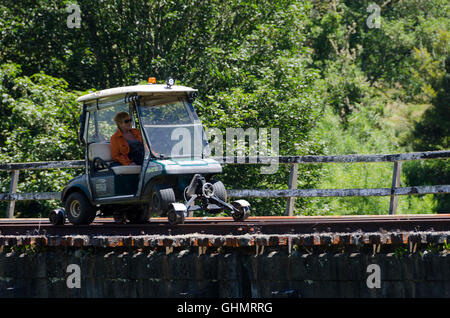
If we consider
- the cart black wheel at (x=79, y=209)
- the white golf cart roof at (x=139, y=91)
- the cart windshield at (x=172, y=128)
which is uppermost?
the white golf cart roof at (x=139, y=91)

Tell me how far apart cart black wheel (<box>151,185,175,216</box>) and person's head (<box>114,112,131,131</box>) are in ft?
4.31

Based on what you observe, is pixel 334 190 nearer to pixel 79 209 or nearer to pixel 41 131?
pixel 79 209

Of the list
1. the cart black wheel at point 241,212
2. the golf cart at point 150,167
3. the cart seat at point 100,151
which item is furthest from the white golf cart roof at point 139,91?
the cart black wheel at point 241,212

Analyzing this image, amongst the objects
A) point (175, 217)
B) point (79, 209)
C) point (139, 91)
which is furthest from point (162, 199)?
point (79, 209)

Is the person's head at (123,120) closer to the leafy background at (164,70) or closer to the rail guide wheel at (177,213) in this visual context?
the rail guide wheel at (177,213)

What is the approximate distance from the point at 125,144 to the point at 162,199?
4.35 feet

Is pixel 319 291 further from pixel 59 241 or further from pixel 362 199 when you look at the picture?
pixel 362 199

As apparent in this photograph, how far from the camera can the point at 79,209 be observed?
435 inches

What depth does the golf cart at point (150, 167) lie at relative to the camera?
9.96 meters

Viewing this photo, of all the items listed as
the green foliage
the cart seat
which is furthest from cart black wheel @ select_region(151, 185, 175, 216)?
the green foliage

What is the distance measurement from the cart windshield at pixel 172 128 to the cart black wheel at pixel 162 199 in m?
0.53

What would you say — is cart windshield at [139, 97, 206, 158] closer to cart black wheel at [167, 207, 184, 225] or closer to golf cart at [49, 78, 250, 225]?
golf cart at [49, 78, 250, 225]

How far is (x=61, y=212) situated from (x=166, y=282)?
403 cm

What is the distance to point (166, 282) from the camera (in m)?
A: 7.84
